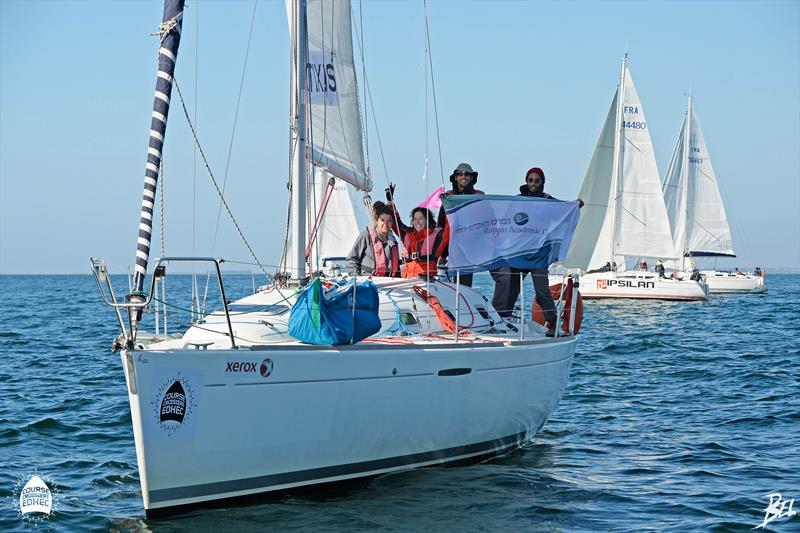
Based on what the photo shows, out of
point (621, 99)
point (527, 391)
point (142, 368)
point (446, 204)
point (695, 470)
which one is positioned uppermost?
point (621, 99)

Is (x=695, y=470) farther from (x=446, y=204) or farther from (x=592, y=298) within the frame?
(x=592, y=298)

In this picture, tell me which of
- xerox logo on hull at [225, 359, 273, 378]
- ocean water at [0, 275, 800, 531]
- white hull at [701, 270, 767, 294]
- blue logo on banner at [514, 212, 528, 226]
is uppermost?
blue logo on banner at [514, 212, 528, 226]

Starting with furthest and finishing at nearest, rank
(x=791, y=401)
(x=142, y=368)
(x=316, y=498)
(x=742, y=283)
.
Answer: (x=742, y=283) → (x=791, y=401) → (x=316, y=498) → (x=142, y=368)

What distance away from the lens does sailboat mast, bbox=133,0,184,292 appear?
21.4ft

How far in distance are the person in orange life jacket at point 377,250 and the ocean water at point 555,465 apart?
2306mm

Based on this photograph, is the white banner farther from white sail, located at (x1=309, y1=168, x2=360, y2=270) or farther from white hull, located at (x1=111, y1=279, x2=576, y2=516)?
white sail, located at (x1=309, y1=168, x2=360, y2=270)

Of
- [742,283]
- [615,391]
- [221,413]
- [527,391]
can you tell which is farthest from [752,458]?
[742,283]

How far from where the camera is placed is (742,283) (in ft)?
167

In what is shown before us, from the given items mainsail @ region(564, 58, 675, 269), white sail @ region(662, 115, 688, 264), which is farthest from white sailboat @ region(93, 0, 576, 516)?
white sail @ region(662, 115, 688, 264)

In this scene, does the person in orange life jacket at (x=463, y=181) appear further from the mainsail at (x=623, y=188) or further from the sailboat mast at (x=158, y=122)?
the mainsail at (x=623, y=188)

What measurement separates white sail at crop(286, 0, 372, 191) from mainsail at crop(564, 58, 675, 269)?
29.9 meters

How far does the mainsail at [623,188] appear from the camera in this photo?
39.3 meters

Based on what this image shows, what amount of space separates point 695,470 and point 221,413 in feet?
14.9

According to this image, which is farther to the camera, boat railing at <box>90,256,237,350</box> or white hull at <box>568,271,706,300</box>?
white hull at <box>568,271,706,300</box>
